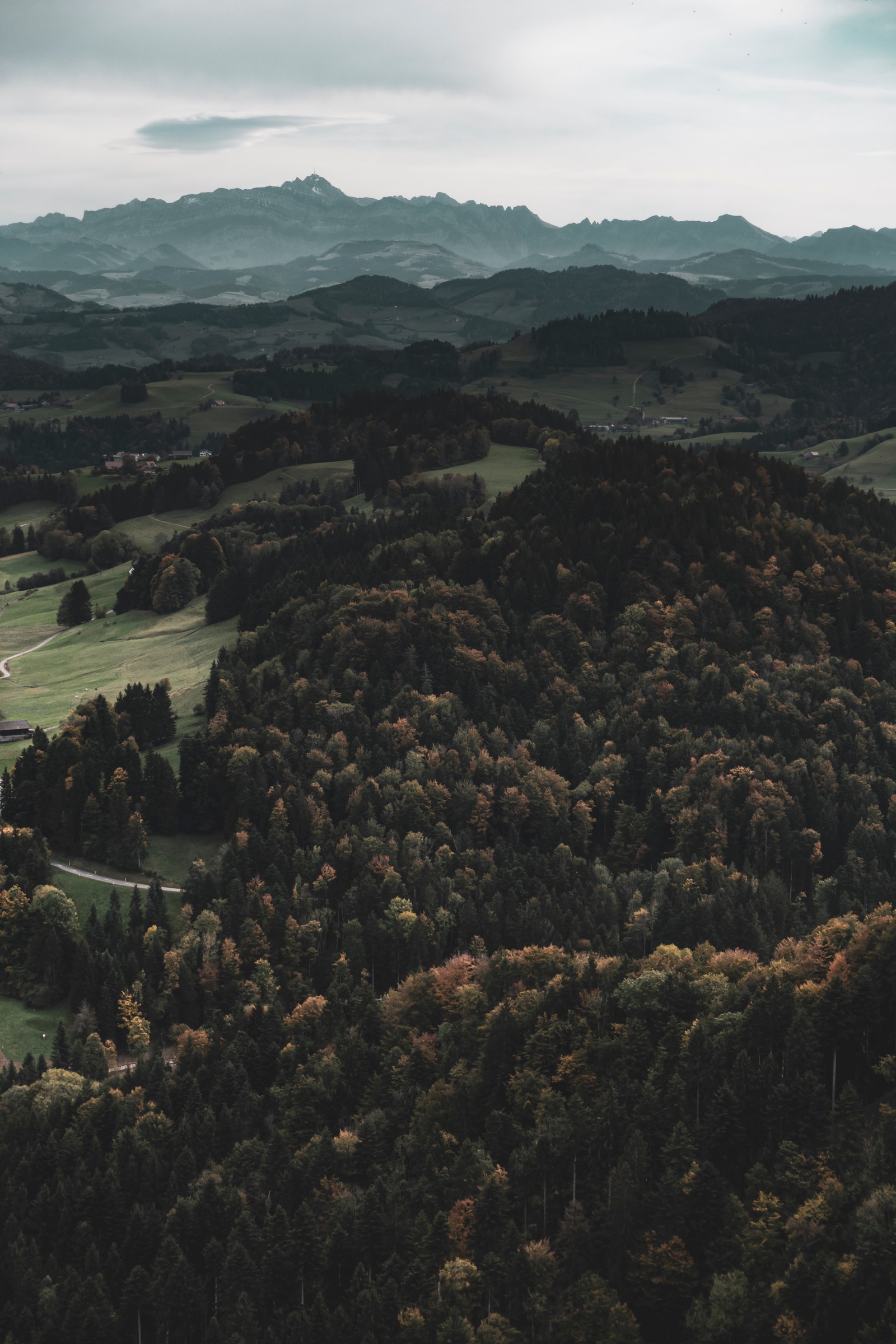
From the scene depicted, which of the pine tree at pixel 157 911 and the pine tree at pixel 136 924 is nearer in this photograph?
the pine tree at pixel 136 924

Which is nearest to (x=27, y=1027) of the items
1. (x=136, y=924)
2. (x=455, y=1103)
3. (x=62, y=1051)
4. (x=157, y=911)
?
(x=62, y=1051)

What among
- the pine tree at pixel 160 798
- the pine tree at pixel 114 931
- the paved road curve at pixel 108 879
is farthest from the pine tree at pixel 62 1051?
the pine tree at pixel 160 798

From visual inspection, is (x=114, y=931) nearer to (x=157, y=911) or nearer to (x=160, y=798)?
(x=157, y=911)

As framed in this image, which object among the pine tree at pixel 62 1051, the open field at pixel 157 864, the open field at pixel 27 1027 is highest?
the open field at pixel 157 864

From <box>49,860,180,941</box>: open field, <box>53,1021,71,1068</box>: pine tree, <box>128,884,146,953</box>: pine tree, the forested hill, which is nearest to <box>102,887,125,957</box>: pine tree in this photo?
the forested hill

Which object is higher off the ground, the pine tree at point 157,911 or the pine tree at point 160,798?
the pine tree at point 160,798

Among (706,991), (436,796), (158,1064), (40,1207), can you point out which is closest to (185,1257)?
(40,1207)

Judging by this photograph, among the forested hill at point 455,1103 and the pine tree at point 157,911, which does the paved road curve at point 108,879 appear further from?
A: the pine tree at point 157,911
